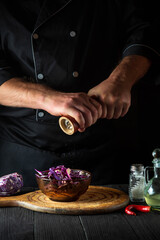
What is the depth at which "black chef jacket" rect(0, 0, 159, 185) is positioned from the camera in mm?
1924

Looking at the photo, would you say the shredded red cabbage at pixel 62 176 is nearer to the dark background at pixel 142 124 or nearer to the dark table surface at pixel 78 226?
the dark table surface at pixel 78 226

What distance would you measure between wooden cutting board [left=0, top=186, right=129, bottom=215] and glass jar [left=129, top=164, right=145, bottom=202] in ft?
0.10

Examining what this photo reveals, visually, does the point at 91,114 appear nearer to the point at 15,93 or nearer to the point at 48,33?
the point at 15,93

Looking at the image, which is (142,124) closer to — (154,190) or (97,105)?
(97,105)

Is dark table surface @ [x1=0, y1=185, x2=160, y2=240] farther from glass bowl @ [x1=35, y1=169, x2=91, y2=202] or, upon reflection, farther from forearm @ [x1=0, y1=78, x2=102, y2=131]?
forearm @ [x1=0, y1=78, x2=102, y2=131]

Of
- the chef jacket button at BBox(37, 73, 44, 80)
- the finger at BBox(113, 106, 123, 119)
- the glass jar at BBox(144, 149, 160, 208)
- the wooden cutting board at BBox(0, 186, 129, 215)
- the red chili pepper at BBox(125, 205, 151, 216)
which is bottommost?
the red chili pepper at BBox(125, 205, 151, 216)

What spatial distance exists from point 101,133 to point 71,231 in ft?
3.25

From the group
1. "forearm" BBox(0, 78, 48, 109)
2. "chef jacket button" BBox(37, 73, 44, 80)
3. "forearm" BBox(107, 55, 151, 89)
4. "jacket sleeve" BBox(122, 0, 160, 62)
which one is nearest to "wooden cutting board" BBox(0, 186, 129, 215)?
"forearm" BBox(0, 78, 48, 109)

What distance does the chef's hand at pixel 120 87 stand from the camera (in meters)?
1.64

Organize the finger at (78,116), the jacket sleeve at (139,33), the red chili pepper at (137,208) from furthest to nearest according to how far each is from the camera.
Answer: the jacket sleeve at (139,33) → the finger at (78,116) → the red chili pepper at (137,208)

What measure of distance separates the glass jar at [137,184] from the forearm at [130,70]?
0.51 m

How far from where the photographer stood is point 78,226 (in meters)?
1.10

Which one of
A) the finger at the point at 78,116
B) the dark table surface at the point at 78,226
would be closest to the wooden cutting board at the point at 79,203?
the dark table surface at the point at 78,226

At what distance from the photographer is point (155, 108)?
2729 mm
